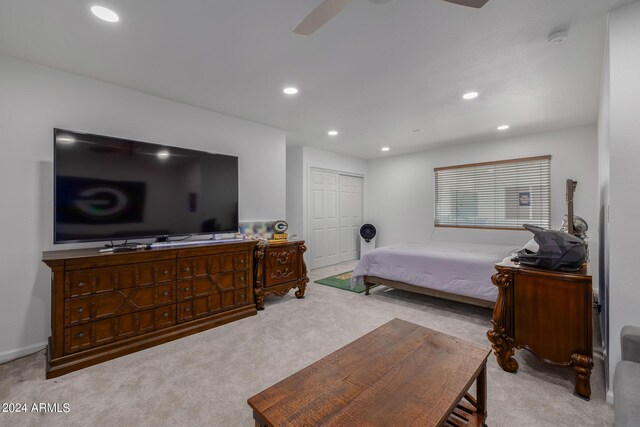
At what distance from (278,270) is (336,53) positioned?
8.51 feet

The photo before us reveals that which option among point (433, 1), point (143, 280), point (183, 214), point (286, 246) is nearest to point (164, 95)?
point (183, 214)

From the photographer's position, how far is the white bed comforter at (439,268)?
10.2 ft

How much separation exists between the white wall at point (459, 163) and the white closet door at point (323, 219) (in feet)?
3.89

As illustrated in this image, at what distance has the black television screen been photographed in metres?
2.35

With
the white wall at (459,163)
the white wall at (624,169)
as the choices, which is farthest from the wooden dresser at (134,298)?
the white wall at (459,163)

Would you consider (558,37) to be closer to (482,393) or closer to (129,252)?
(482,393)

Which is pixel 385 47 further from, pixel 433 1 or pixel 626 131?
pixel 626 131

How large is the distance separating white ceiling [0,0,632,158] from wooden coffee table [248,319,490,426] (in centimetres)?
203

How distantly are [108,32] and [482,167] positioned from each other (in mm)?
5490

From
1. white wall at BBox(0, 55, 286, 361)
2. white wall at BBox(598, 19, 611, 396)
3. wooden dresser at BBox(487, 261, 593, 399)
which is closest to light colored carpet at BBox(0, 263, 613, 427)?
wooden dresser at BBox(487, 261, 593, 399)

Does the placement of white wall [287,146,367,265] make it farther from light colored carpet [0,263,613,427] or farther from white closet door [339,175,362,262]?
light colored carpet [0,263,613,427]

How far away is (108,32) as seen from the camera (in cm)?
196

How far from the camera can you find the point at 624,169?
1.71 m

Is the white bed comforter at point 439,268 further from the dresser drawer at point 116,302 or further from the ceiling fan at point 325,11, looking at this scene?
the ceiling fan at point 325,11
